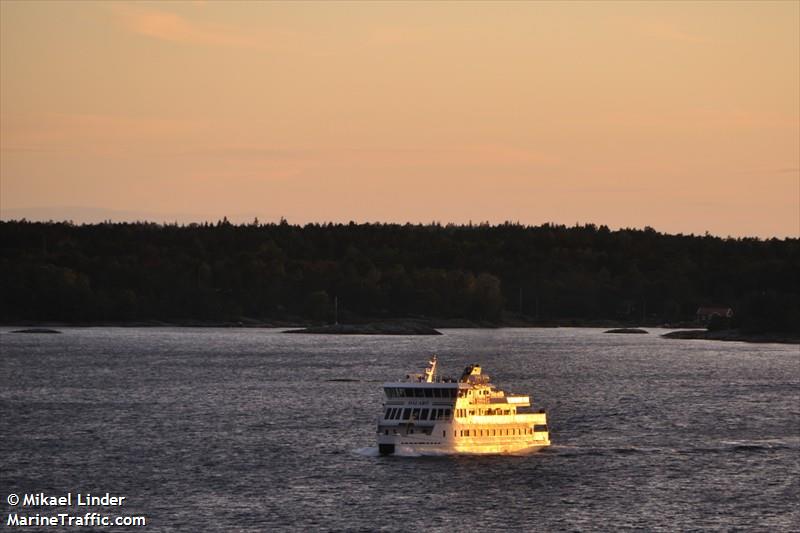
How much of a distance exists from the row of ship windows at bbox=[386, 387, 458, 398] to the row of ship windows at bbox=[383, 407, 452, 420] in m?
1.00

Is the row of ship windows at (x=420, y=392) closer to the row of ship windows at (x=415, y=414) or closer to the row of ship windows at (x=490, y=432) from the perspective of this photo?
the row of ship windows at (x=415, y=414)

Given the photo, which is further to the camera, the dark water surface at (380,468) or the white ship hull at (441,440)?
the white ship hull at (441,440)

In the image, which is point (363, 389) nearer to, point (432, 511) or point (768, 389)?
point (768, 389)

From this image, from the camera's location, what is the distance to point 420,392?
10569 cm

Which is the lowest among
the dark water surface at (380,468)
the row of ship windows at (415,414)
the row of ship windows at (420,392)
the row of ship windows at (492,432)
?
the dark water surface at (380,468)

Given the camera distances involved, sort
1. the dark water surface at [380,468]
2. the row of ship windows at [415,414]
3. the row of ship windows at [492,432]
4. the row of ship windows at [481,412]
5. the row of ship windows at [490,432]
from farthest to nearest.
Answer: the row of ship windows at [492,432], the row of ship windows at [490,432], the row of ship windows at [481,412], the row of ship windows at [415,414], the dark water surface at [380,468]

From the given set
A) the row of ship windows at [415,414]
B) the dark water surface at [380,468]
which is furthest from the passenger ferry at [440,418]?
the dark water surface at [380,468]

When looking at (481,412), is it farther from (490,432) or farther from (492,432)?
(492,432)

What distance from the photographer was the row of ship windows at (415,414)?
105812mm

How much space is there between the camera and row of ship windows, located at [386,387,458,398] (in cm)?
10525

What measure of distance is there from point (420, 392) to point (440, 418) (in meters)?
2.39

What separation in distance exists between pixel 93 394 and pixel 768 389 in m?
82.5

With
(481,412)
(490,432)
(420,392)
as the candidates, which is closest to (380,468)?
(420,392)

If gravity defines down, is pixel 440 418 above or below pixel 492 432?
above
